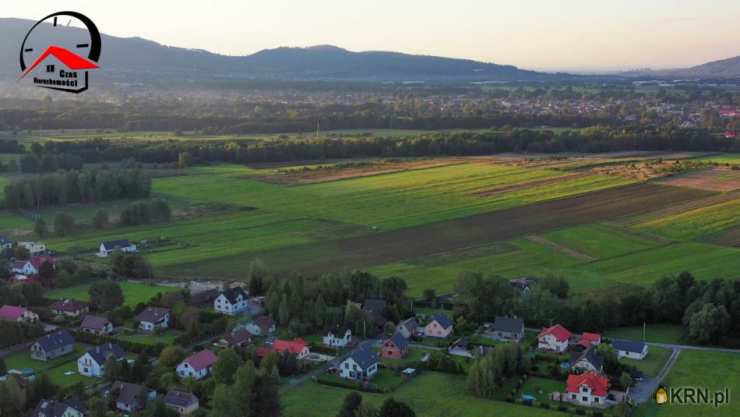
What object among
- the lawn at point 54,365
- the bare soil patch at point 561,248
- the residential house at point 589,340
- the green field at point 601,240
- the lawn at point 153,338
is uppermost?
the green field at point 601,240

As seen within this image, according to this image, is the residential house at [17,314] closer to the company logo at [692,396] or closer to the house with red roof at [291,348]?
the house with red roof at [291,348]

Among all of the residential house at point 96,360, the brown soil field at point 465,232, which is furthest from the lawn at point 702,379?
the residential house at point 96,360

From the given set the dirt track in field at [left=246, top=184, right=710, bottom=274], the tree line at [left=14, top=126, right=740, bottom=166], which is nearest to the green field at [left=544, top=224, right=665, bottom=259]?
the dirt track in field at [left=246, top=184, right=710, bottom=274]

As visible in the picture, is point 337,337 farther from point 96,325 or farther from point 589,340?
point 96,325

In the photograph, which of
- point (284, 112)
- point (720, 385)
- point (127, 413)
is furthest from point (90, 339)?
point (284, 112)

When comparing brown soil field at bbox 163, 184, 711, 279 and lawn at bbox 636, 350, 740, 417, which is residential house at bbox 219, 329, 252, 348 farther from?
lawn at bbox 636, 350, 740, 417

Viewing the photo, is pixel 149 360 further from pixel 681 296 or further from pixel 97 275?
pixel 681 296
